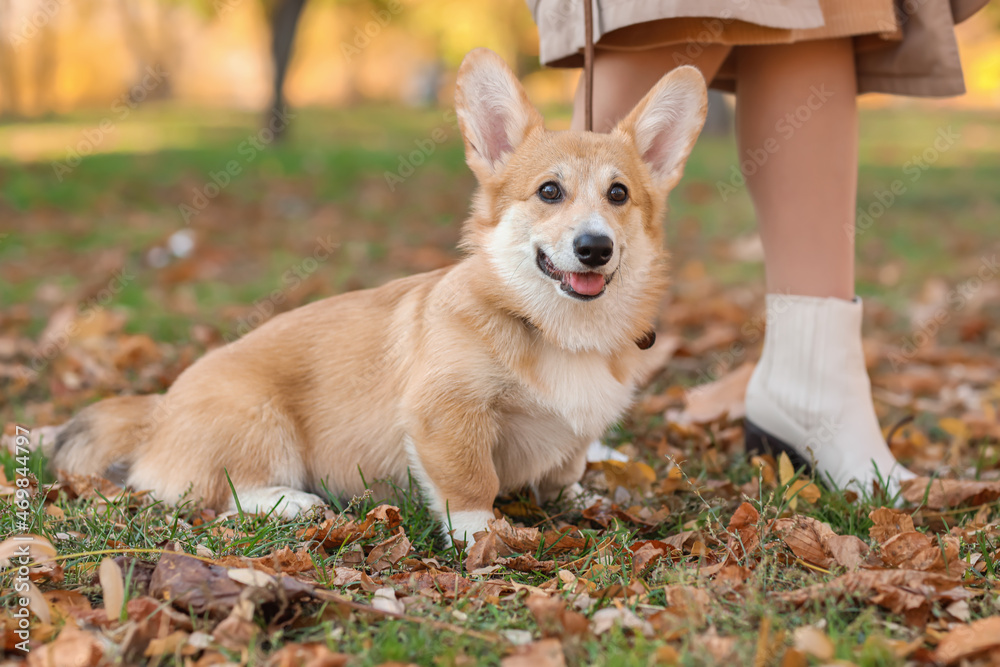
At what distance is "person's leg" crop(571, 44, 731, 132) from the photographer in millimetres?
2598

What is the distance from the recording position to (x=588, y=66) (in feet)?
8.07

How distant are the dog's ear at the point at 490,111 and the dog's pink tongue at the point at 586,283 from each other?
1.57 ft

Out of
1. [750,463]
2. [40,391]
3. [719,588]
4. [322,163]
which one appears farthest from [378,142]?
[719,588]

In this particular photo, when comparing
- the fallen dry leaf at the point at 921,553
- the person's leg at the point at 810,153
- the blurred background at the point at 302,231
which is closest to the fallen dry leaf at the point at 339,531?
the fallen dry leaf at the point at 921,553

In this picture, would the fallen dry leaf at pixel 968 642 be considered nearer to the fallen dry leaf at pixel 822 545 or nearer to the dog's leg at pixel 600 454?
the fallen dry leaf at pixel 822 545

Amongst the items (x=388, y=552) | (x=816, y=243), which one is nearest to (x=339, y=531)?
(x=388, y=552)

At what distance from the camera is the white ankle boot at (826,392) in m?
2.71

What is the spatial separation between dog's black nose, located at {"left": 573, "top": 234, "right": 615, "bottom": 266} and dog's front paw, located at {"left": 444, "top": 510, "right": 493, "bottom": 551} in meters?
0.73

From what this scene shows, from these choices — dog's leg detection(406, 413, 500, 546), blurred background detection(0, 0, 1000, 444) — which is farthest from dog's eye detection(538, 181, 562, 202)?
blurred background detection(0, 0, 1000, 444)

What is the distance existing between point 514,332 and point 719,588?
33.9 inches

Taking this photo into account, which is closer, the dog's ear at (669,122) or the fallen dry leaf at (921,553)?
the fallen dry leaf at (921,553)

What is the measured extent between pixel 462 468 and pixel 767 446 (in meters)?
1.23

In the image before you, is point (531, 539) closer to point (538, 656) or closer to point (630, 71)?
point (538, 656)

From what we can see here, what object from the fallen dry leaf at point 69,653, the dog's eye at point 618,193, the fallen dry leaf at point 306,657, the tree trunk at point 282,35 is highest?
the tree trunk at point 282,35
